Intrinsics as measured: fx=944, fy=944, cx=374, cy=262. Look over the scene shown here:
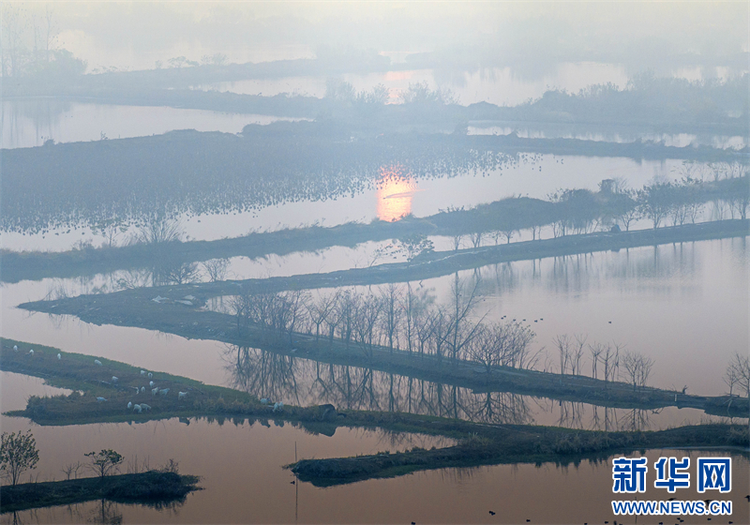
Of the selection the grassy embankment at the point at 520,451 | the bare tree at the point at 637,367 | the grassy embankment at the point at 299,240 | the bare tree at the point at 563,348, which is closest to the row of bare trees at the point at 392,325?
the bare tree at the point at 563,348

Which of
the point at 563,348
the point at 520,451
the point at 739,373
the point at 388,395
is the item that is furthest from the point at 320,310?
the point at 739,373

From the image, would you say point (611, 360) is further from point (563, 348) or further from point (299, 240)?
point (299, 240)

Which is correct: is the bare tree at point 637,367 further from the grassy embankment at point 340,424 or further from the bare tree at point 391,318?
the bare tree at point 391,318

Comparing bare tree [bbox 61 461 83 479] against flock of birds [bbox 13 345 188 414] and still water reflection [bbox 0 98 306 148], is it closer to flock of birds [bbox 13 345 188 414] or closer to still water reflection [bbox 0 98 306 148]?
flock of birds [bbox 13 345 188 414]

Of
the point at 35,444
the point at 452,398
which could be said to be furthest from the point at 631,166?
the point at 35,444

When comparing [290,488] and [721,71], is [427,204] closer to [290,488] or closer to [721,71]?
[290,488]

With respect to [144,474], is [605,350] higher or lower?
higher

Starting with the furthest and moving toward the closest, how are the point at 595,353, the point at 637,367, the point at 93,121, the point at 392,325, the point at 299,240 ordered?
the point at 93,121 < the point at 299,240 < the point at 392,325 < the point at 595,353 < the point at 637,367
